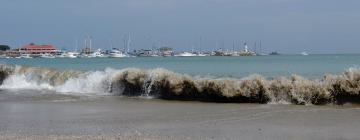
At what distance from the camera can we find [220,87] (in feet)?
62.5

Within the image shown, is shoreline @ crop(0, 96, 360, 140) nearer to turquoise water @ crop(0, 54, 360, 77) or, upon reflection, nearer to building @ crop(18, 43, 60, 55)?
turquoise water @ crop(0, 54, 360, 77)

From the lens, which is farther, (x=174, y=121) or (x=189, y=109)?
(x=189, y=109)

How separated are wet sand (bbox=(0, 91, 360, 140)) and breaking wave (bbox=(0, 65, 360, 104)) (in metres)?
1.02

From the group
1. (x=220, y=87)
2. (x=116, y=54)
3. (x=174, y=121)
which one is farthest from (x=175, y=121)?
(x=116, y=54)

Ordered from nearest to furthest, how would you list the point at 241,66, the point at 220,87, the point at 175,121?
the point at 175,121, the point at 220,87, the point at 241,66

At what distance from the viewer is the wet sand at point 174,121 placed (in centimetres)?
1140

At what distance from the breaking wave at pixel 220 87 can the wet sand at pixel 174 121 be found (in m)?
1.02

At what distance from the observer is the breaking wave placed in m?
17.3

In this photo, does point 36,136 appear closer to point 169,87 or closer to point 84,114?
point 84,114

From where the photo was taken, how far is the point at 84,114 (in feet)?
49.9

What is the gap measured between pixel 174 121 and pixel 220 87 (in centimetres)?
567

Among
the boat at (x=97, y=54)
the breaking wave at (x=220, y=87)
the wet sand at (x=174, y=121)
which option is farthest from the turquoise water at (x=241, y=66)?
the boat at (x=97, y=54)

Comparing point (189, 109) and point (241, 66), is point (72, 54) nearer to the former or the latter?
point (241, 66)

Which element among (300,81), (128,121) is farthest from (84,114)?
(300,81)
